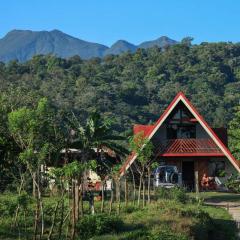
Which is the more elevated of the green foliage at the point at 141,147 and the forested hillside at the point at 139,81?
the forested hillside at the point at 139,81

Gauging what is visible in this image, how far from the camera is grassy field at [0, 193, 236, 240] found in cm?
2058

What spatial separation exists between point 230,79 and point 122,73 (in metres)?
23.7

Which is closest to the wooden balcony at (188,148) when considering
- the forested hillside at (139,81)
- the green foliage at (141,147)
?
the green foliage at (141,147)

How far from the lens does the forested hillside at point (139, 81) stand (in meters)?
95.6

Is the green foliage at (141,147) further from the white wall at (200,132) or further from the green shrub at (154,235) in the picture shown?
the white wall at (200,132)

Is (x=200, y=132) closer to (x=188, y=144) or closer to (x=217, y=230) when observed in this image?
(x=188, y=144)

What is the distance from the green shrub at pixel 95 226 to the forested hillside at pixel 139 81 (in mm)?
57528

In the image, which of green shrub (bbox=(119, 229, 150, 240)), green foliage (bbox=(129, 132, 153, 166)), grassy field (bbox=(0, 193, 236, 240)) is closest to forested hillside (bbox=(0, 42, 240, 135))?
green foliage (bbox=(129, 132, 153, 166))

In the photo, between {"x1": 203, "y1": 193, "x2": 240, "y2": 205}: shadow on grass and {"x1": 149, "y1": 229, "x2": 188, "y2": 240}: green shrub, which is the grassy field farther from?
{"x1": 203, "y1": 193, "x2": 240, "y2": 205}: shadow on grass

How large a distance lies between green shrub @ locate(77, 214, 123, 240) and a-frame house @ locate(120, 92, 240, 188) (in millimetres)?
A: 21643

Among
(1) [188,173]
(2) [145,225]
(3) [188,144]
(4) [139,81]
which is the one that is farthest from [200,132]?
(4) [139,81]

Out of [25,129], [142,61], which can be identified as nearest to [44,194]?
[25,129]

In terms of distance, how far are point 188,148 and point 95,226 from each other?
24.2 m

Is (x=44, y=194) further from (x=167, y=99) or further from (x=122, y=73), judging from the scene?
(x=122, y=73)
